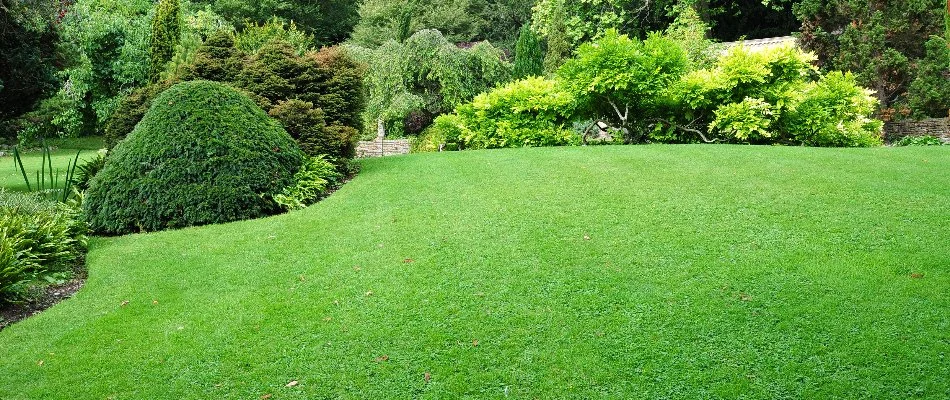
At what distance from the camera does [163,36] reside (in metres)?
14.8

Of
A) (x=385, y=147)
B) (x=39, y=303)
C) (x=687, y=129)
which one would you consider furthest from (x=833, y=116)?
(x=39, y=303)

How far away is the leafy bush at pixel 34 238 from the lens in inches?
216

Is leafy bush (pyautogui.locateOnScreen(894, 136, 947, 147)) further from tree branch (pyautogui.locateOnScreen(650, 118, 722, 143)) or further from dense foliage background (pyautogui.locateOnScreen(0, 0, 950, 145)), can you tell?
tree branch (pyautogui.locateOnScreen(650, 118, 722, 143))

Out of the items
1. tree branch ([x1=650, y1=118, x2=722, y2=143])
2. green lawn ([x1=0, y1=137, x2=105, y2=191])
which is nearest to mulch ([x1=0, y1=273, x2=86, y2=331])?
green lawn ([x1=0, y1=137, x2=105, y2=191])

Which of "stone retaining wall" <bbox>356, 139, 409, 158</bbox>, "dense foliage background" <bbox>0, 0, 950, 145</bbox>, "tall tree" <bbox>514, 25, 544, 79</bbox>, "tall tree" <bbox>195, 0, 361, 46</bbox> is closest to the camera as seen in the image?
"dense foliage background" <bbox>0, 0, 950, 145</bbox>

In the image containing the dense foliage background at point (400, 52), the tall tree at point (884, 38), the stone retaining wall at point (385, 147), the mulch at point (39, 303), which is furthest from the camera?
the stone retaining wall at point (385, 147)

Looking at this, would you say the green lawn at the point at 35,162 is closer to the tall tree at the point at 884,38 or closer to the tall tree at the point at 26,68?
the tall tree at the point at 26,68

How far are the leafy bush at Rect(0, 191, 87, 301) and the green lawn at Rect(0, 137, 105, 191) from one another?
61cm

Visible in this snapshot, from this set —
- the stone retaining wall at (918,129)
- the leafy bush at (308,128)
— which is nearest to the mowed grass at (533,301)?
the leafy bush at (308,128)

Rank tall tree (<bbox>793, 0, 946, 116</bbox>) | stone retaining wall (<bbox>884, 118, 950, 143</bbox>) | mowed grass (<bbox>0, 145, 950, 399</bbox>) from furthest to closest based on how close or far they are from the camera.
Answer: tall tree (<bbox>793, 0, 946, 116</bbox>) < stone retaining wall (<bbox>884, 118, 950, 143</bbox>) < mowed grass (<bbox>0, 145, 950, 399</bbox>)

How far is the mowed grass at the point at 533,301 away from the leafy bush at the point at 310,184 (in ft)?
0.91

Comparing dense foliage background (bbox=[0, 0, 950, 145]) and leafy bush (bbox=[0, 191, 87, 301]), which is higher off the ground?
dense foliage background (bbox=[0, 0, 950, 145])

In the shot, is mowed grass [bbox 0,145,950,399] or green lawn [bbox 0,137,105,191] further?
green lawn [bbox 0,137,105,191]

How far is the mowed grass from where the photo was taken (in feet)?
13.0
